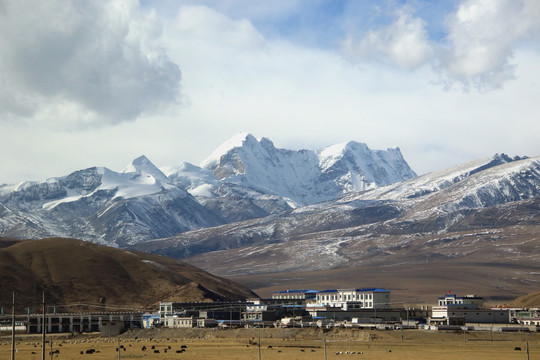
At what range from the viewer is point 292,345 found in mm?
148250

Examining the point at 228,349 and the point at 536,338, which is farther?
the point at 536,338

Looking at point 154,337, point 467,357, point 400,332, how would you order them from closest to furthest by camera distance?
point 467,357 < point 400,332 < point 154,337

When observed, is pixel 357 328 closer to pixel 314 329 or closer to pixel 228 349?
pixel 314 329

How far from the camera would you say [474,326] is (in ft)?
579

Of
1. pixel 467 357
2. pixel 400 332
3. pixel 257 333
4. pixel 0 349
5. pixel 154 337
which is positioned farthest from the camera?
pixel 154 337

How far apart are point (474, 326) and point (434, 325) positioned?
27.1 ft

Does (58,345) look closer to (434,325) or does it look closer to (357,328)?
(357,328)

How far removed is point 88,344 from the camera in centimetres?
16312

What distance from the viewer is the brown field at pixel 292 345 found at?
12888cm

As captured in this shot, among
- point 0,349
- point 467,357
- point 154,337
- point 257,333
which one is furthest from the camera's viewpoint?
point 154,337

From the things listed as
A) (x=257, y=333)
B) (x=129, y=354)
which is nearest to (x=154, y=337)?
(x=257, y=333)

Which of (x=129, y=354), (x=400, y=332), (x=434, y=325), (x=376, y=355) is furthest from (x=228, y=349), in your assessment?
(x=434, y=325)

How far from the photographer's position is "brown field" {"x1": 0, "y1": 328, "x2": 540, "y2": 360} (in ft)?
423

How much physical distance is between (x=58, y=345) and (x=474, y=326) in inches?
3189
